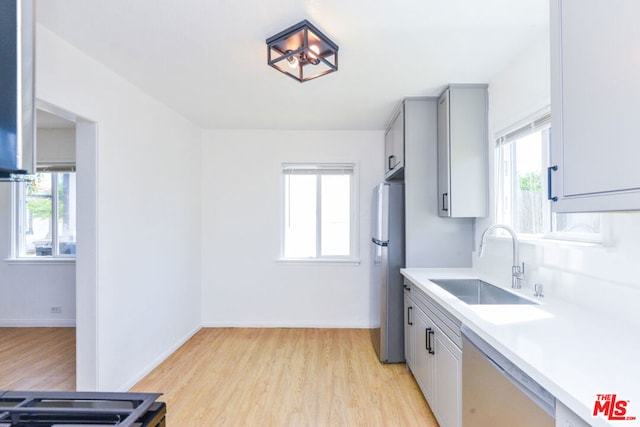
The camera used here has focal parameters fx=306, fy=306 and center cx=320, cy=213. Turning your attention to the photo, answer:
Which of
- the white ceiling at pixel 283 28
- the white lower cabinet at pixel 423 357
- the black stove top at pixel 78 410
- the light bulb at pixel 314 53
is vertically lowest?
the white lower cabinet at pixel 423 357

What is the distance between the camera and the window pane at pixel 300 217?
13.1 ft

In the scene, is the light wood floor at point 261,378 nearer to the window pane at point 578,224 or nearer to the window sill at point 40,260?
the window sill at point 40,260

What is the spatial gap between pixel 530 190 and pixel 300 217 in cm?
255

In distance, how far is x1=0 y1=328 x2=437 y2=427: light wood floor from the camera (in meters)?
2.16

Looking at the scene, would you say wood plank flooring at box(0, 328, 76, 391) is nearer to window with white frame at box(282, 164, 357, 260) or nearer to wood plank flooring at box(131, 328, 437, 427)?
wood plank flooring at box(131, 328, 437, 427)

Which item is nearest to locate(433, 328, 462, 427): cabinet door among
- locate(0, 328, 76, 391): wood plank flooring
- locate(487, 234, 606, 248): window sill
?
locate(487, 234, 606, 248): window sill

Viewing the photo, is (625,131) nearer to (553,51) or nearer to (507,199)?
(553,51)

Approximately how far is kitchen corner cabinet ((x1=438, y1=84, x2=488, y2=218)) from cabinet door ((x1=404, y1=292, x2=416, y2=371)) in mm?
860

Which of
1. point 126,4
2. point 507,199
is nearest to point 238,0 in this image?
point 126,4

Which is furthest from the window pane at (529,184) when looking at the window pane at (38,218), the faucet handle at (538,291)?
the window pane at (38,218)

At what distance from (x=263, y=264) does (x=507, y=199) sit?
2.77m

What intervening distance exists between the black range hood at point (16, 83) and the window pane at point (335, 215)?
11.4ft

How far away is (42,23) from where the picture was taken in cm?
173

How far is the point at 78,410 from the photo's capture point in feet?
2.45
